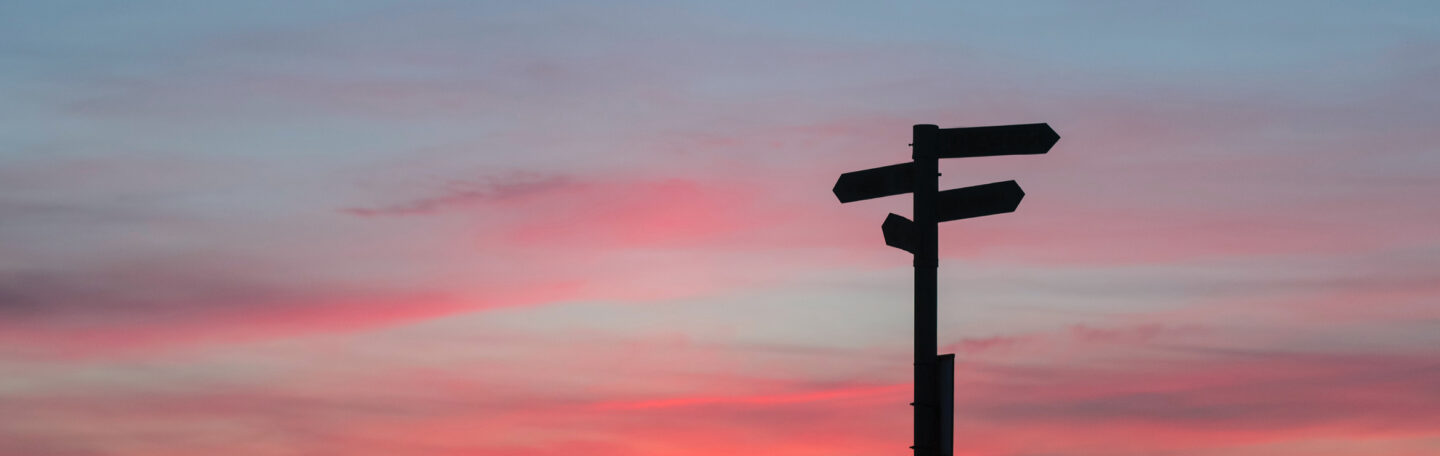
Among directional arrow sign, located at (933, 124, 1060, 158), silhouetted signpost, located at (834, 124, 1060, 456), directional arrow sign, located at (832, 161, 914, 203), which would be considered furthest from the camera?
directional arrow sign, located at (832, 161, 914, 203)

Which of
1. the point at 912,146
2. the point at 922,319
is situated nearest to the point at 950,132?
the point at 912,146

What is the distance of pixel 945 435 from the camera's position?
17.6m

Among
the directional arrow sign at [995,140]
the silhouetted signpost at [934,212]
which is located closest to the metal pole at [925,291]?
the silhouetted signpost at [934,212]

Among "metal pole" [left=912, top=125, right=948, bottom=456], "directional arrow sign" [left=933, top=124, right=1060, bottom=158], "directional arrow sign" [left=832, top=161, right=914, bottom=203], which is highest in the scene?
"directional arrow sign" [left=933, top=124, right=1060, bottom=158]

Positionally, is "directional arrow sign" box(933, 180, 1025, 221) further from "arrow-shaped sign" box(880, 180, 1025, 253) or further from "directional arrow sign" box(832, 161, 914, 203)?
"directional arrow sign" box(832, 161, 914, 203)

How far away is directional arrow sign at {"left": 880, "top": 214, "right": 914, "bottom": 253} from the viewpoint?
1797 centimetres

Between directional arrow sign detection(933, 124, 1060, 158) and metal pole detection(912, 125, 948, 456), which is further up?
directional arrow sign detection(933, 124, 1060, 158)

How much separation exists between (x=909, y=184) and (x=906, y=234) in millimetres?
503

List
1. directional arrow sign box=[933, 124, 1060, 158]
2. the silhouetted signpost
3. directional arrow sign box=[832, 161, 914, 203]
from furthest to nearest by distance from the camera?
1. directional arrow sign box=[832, 161, 914, 203]
2. directional arrow sign box=[933, 124, 1060, 158]
3. the silhouetted signpost

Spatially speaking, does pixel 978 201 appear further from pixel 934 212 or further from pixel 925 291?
pixel 925 291

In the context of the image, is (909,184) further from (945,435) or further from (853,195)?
(945,435)

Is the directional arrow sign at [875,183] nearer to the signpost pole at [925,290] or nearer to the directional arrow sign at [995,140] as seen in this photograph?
the signpost pole at [925,290]

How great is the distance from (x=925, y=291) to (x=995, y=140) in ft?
4.94

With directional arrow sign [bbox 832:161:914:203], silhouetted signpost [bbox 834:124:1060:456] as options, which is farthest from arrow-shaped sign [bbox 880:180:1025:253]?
directional arrow sign [bbox 832:161:914:203]
